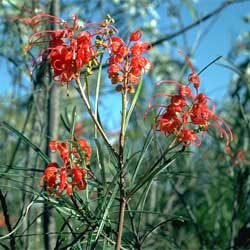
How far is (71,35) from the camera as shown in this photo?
1035mm

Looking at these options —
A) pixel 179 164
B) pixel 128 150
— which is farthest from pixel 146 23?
pixel 128 150

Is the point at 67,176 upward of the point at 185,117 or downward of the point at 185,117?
downward

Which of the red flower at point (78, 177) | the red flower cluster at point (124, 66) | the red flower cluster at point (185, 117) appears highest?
the red flower cluster at point (124, 66)

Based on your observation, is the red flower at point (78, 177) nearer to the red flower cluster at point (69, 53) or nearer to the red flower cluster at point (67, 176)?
the red flower cluster at point (67, 176)

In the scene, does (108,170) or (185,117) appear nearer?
(185,117)

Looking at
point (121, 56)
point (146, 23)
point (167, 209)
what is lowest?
point (167, 209)

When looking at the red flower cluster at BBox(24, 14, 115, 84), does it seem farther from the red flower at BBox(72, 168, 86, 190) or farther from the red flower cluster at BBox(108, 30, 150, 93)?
the red flower at BBox(72, 168, 86, 190)

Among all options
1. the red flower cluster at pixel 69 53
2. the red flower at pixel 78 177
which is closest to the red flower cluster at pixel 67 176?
the red flower at pixel 78 177

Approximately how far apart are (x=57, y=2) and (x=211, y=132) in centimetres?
79

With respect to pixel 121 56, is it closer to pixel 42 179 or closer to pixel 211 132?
pixel 42 179

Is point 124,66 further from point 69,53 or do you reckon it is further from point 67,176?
point 67,176

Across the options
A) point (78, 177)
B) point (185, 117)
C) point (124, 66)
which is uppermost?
point (124, 66)

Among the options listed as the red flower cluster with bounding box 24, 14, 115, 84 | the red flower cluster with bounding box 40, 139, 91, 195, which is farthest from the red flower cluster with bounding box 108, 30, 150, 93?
the red flower cluster with bounding box 40, 139, 91, 195

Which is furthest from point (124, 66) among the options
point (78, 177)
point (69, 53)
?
point (78, 177)
